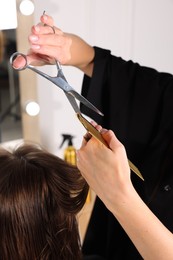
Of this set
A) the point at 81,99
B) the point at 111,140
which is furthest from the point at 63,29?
the point at 111,140

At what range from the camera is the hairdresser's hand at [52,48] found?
2.29ft

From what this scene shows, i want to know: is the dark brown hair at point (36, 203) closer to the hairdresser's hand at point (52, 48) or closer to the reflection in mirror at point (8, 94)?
the hairdresser's hand at point (52, 48)

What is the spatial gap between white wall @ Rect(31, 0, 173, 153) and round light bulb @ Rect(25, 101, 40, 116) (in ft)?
0.09

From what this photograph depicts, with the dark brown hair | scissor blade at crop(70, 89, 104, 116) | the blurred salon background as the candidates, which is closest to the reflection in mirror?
the blurred salon background

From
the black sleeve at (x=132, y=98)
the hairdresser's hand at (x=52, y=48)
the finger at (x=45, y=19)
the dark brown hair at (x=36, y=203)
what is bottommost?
the dark brown hair at (x=36, y=203)

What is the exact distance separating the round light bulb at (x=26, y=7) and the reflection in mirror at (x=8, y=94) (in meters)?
0.07

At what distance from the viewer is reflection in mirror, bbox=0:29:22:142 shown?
1155 millimetres

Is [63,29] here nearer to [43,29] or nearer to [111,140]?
[43,29]

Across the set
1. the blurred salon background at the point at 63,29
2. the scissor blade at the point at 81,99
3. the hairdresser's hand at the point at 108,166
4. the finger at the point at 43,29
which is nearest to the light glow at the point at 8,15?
the blurred salon background at the point at 63,29

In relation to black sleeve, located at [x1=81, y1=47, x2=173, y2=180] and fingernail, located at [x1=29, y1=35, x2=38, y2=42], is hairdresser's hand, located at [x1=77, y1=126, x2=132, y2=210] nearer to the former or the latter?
fingernail, located at [x1=29, y1=35, x2=38, y2=42]

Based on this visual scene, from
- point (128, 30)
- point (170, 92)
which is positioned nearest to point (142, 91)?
point (170, 92)

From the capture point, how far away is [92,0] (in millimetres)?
1249

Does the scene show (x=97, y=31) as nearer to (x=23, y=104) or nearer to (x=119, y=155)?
(x=23, y=104)

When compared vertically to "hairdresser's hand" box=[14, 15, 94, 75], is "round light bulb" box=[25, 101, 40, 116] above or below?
below
